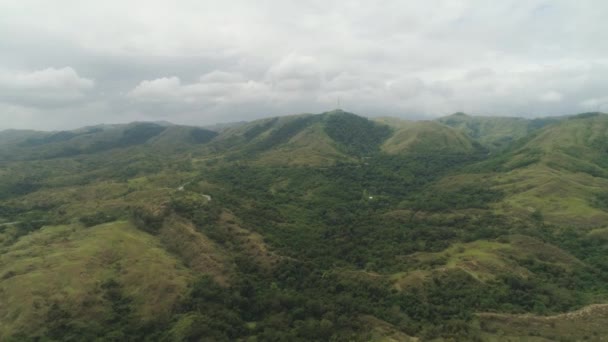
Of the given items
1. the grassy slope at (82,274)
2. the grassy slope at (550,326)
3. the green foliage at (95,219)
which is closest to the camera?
the grassy slope at (550,326)

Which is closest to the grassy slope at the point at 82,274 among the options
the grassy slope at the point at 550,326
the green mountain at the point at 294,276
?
the green mountain at the point at 294,276

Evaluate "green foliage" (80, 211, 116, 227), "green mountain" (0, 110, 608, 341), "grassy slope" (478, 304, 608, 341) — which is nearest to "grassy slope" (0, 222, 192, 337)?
"green mountain" (0, 110, 608, 341)

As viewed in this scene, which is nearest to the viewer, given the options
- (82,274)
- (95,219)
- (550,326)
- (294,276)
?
(550,326)

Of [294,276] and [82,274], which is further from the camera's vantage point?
[294,276]

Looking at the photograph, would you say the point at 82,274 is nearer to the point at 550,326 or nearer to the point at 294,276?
the point at 294,276

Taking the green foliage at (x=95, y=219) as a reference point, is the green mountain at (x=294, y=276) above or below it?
below

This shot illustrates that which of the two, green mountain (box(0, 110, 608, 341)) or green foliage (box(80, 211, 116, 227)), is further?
green foliage (box(80, 211, 116, 227))

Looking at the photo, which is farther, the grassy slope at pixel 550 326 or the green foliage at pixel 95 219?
the green foliage at pixel 95 219

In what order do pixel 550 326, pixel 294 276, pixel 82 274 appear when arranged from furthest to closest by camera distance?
pixel 294 276
pixel 82 274
pixel 550 326

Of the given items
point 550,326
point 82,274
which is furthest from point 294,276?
point 550,326

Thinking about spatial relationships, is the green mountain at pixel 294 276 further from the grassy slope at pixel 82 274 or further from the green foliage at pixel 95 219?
the green foliage at pixel 95 219

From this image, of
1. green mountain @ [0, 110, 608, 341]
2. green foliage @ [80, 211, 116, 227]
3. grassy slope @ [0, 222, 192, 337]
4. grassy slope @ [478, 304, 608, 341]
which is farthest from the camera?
green foliage @ [80, 211, 116, 227]

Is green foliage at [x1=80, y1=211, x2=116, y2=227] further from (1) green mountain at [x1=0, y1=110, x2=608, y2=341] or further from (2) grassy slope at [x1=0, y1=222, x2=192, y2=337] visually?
(2) grassy slope at [x1=0, y1=222, x2=192, y2=337]
